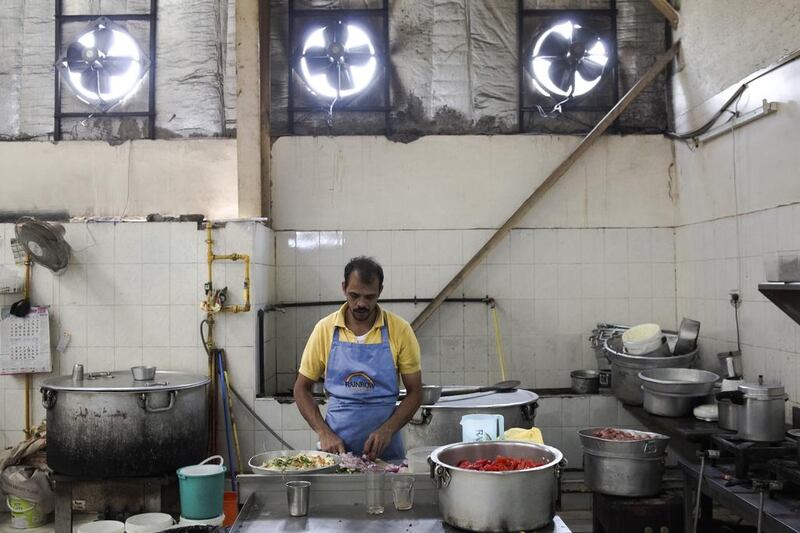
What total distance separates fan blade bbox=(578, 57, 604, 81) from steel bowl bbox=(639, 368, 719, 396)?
256cm

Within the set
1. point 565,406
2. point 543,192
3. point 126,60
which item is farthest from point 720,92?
point 126,60

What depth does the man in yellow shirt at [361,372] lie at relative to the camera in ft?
11.0

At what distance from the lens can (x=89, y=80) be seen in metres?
5.86

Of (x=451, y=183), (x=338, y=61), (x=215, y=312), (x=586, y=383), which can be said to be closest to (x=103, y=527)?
(x=215, y=312)

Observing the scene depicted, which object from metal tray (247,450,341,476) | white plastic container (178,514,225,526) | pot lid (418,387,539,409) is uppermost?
metal tray (247,450,341,476)

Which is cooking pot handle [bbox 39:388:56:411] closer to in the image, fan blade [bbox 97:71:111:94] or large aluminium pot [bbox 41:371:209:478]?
large aluminium pot [bbox 41:371:209:478]

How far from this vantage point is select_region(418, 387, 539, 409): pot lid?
4.35m

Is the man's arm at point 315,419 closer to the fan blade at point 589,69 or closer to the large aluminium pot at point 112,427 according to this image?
the large aluminium pot at point 112,427

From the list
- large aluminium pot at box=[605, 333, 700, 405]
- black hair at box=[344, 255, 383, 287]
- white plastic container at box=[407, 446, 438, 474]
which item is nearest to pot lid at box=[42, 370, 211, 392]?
black hair at box=[344, 255, 383, 287]

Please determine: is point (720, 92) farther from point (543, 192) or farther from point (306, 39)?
point (306, 39)

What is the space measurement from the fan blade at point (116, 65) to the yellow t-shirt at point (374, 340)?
3.66m

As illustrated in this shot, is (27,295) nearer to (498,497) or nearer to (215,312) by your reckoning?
(215,312)

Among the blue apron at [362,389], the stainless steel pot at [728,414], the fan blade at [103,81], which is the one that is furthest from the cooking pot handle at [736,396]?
the fan blade at [103,81]

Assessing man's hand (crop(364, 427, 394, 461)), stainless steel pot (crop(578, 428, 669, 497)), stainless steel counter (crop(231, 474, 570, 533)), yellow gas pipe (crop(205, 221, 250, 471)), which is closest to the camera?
stainless steel counter (crop(231, 474, 570, 533))
